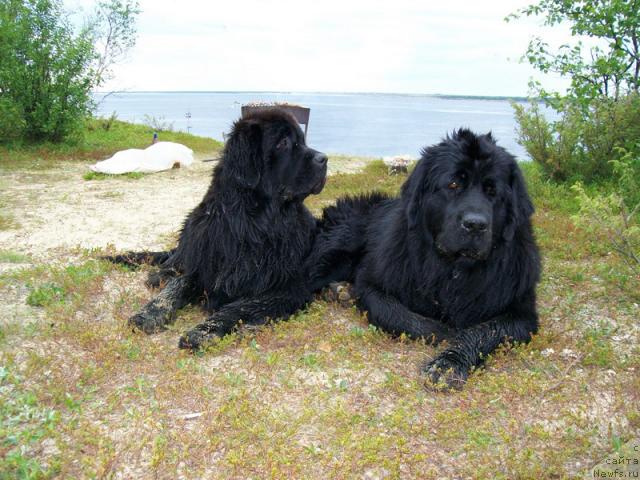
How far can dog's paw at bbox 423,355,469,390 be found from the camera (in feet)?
9.89

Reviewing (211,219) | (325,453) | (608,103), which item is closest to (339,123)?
(608,103)

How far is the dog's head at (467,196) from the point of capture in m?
3.28

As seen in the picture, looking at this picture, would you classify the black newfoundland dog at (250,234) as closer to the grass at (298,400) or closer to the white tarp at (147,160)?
the grass at (298,400)

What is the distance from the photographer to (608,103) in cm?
748

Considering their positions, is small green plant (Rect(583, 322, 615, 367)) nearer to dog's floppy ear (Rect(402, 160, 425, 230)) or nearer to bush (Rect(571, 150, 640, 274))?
bush (Rect(571, 150, 640, 274))

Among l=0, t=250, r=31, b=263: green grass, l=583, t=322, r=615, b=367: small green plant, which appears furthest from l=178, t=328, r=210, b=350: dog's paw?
l=0, t=250, r=31, b=263: green grass

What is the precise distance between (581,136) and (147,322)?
6.64 metres

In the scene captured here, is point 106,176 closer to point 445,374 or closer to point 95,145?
point 95,145

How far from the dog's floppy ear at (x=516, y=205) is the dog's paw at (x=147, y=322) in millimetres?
2333

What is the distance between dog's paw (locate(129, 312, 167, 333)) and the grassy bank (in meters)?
7.96

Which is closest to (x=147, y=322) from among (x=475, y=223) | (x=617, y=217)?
(x=475, y=223)

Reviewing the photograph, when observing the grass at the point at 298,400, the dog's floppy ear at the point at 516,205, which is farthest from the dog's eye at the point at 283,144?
the dog's floppy ear at the point at 516,205

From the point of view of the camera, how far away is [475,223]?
3.18 meters

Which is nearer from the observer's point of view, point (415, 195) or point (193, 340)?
point (193, 340)
